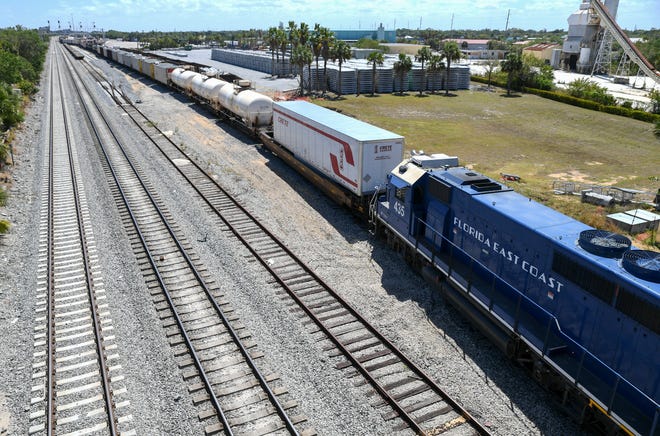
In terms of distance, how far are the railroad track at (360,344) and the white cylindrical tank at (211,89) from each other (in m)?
23.3

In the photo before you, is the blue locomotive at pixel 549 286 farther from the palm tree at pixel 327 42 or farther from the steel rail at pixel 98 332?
the palm tree at pixel 327 42

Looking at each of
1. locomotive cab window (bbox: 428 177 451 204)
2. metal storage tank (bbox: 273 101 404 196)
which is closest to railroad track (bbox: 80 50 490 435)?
metal storage tank (bbox: 273 101 404 196)

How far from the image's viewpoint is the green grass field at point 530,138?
3122 centimetres

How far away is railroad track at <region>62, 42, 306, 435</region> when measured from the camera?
10.9 meters

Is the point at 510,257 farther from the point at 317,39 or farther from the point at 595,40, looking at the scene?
the point at 595,40

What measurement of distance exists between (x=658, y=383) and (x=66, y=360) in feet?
47.0

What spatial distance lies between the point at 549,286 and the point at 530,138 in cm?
3584

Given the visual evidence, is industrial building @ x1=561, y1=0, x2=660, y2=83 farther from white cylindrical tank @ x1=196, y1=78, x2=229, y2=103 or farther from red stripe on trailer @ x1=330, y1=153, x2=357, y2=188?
red stripe on trailer @ x1=330, y1=153, x2=357, y2=188

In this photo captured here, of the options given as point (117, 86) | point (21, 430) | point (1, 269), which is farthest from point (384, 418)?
point (117, 86)

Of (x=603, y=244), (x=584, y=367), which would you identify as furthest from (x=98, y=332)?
(x=603, y=244)

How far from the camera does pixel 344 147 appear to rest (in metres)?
21.3

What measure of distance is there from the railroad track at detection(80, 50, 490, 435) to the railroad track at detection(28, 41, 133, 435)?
570 cm

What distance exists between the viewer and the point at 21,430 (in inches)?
412

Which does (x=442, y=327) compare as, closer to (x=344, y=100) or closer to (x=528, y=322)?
(x=528, y=322)
